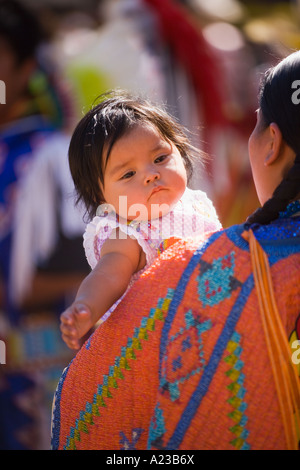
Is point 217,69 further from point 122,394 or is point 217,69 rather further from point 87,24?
point 122,394

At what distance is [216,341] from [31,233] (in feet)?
7.49

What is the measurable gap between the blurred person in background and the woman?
2.03m

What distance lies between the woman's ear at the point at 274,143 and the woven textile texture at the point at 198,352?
0.14m

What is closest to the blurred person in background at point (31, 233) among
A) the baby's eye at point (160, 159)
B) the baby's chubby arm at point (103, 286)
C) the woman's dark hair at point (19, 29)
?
the woman's dark hair at point (19, 29)

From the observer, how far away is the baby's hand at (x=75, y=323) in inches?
56.9

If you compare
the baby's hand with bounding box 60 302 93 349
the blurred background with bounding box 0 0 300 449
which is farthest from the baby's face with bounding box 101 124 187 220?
the blurred background with bounding box 0 0 300 449

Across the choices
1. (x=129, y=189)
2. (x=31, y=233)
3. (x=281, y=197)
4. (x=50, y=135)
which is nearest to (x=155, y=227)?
(x=129, y=189)

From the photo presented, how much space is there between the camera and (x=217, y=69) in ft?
13.4

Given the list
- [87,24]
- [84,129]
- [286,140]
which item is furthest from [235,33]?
[286,140]

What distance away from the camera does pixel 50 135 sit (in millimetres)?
3660

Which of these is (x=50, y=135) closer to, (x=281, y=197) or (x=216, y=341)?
(x=281, y=197)

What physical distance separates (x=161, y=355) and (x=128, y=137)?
0.62 meters

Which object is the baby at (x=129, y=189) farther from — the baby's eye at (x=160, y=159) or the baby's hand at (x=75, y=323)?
the baby's hand at (x=75, y=323)
